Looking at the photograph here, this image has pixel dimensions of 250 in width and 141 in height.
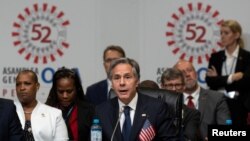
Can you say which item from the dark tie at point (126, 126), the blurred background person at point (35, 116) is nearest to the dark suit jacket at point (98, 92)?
the blurred background person at point (35, 116)

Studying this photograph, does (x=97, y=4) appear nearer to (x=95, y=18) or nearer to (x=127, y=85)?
(x=95, y=18)

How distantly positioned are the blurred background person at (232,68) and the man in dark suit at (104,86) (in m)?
1.13

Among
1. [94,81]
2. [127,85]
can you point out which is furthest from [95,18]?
[127,85]

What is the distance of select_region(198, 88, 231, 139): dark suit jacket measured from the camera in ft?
23.0

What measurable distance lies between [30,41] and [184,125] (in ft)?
9.06

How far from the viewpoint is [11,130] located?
520 centimetres

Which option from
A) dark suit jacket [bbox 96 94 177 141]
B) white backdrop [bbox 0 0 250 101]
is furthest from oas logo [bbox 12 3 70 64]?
dark suit jacket [bbox 96 94 177 141]

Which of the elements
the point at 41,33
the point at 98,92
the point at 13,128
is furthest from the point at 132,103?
the point at 41,33

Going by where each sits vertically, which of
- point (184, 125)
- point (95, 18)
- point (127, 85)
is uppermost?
point (95, 18)

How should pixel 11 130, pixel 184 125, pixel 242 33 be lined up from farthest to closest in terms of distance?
pixel 242 33
pixel 184 125
pixel 11 130

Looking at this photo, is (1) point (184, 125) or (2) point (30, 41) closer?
(1) point (184, 125)

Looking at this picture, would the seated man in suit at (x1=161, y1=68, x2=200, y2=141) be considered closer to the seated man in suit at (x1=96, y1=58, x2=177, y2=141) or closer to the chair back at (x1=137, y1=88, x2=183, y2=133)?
the chair back at (x1=137, y1=88, x2=183, y2=133)

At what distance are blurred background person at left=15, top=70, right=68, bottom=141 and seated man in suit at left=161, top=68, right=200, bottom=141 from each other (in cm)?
112

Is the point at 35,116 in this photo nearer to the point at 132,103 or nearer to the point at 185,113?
the point at 132,103
